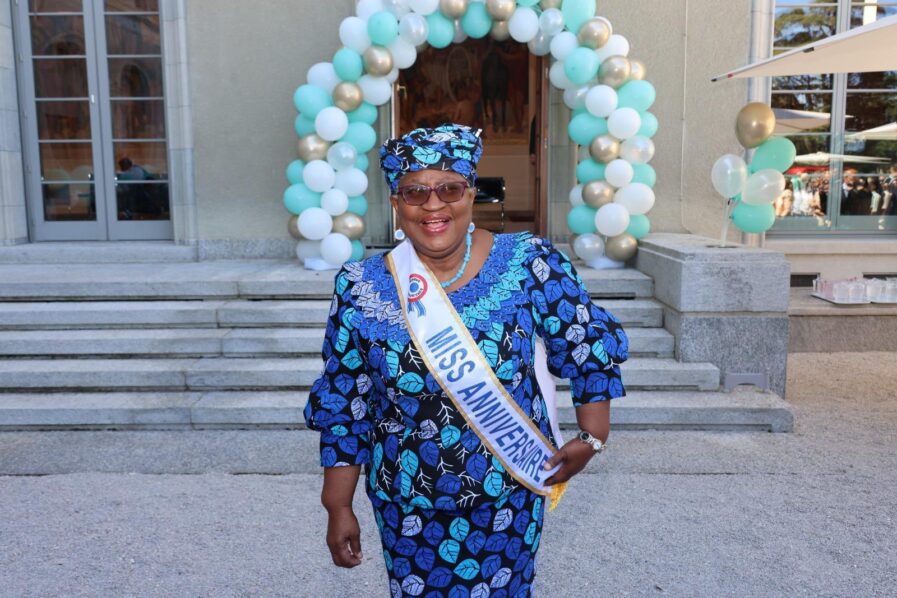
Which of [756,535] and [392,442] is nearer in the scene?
[392,442]

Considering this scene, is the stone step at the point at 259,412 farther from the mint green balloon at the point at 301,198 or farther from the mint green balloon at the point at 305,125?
the mint green balloon at the point at 305,125

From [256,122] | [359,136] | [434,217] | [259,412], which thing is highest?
[256,122]

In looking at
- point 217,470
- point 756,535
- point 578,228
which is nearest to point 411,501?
point 756,535

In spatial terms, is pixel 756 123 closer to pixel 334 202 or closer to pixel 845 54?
pixel 845 54

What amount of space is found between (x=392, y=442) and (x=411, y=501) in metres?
0.15

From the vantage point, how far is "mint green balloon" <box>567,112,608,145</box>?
21.0 ft

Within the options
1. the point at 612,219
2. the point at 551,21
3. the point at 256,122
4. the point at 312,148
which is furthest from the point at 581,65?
the point at 256,122

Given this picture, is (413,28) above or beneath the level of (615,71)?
above

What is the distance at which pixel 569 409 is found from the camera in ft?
16.7

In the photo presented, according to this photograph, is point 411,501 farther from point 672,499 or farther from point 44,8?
point 44,8

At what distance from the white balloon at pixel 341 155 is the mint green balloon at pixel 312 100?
36 cm

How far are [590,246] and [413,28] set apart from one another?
241cm

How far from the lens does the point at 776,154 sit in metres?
5.86

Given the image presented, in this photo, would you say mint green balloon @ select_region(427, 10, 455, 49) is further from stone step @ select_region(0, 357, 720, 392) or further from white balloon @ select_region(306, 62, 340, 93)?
stone step @ select_region(0, 357, 720, 392)
